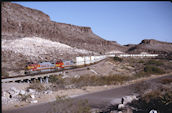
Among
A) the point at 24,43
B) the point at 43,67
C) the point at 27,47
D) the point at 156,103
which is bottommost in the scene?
the point at 156,103

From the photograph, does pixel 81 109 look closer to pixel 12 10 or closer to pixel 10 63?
pixel 10 63

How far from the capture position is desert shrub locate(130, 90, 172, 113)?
10.9m

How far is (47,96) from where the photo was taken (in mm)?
17844

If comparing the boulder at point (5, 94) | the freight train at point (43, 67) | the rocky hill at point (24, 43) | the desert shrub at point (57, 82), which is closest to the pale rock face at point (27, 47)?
the rocky hill at point (24, 43)

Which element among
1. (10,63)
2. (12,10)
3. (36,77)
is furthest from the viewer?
(12,10)

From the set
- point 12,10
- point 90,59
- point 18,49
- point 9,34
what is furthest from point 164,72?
point 12,10

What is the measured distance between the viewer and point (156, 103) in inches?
476

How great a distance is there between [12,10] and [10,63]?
167ft

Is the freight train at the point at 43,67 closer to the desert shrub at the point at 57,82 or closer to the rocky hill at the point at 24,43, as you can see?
the desert shrub at the point at 57,82

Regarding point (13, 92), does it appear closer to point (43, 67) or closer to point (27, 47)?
point (43, 67)

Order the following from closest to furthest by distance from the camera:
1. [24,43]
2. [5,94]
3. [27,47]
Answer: [5,94] < [27,47] < [24,43]

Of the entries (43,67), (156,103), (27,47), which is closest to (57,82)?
(43,67)

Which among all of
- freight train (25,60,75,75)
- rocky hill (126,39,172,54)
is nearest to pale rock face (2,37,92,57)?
freight train (25,60,75,75)

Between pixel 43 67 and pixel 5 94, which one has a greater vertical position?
pixel 43 67
